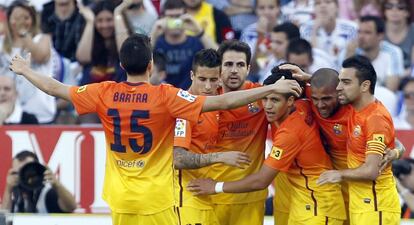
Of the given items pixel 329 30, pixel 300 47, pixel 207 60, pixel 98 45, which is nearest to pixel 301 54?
pixel 300 47

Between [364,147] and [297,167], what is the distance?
2.68ft

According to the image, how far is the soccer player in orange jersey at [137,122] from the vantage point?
11180 millimetres

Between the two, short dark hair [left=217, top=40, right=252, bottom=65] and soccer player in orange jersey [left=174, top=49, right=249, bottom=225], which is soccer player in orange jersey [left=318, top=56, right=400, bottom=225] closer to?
short dark hair [left=217, top=40, right=252, bottom=65]

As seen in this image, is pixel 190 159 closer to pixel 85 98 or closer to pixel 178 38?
pixel 85 98

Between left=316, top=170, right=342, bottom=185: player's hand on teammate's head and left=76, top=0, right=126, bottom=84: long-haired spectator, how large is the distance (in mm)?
6129

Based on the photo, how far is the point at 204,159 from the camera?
12.0m

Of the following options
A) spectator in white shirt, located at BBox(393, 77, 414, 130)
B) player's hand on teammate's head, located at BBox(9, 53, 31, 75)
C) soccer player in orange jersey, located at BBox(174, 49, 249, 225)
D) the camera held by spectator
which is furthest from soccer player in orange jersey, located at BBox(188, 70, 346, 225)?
spectator in white shirt, located at BBox(393, 77, 414, 130)

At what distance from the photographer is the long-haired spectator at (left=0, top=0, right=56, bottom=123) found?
17.3 meters

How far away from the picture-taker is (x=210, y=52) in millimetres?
12469

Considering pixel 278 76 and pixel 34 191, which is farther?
pixel 34 191

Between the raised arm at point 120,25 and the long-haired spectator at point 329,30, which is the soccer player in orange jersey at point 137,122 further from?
the long-haired spectator at point 329,30

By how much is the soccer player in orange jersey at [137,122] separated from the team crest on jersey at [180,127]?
2.68ft

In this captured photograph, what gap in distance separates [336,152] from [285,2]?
663 cm

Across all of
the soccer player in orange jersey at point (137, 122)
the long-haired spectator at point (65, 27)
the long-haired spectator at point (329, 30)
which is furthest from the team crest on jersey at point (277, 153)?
the long-haired spectator at point (65, 27)
